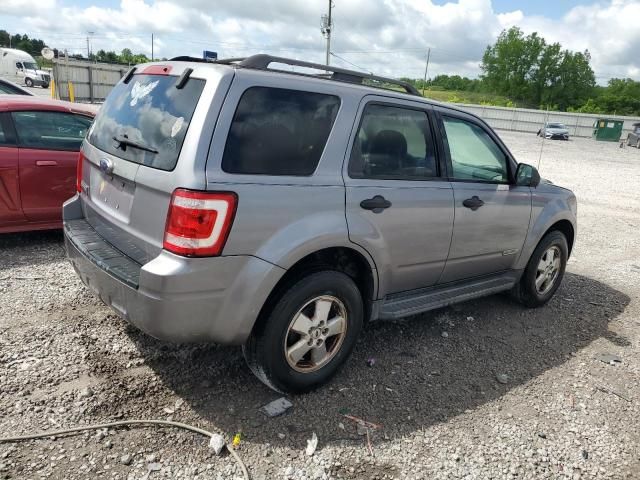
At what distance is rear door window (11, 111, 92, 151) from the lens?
5.37m

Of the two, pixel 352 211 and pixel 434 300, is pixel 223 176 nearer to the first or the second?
pixel 352 211

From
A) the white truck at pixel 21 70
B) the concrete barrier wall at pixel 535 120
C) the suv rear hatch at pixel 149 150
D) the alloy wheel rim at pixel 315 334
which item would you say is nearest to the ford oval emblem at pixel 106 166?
the suv rear hatch at pixel 149 150

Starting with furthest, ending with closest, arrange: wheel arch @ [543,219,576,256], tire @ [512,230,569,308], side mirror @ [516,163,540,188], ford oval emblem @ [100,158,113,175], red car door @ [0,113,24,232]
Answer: red car door @ [0,113,24,232] < wheel arch @ [543,219,576,256] < tire @ [512,230,569,308] < side mirror @ [516,163,540,188] < ford oval emblem @ [100,158,113,175]

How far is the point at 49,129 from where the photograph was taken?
558cm

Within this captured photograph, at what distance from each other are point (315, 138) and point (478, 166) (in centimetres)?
178

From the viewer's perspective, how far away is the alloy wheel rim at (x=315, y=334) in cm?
312

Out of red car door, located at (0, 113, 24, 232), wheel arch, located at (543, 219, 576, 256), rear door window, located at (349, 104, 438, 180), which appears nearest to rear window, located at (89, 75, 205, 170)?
rear door window, located at (349, 104, 438, 180)

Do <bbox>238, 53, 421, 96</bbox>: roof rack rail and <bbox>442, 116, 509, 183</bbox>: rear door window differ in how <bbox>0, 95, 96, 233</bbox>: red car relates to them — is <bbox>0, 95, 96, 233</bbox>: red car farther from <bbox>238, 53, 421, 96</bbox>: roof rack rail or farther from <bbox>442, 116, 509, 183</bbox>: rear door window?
<bbox>442, 116, 509, 183</bbox>: rear door window

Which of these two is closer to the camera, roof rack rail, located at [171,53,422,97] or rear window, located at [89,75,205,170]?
rear window, located at [89,75,205,170]

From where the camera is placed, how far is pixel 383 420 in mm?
3129

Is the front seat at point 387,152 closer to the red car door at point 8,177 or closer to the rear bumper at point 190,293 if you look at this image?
the rear bumper at point 190,293

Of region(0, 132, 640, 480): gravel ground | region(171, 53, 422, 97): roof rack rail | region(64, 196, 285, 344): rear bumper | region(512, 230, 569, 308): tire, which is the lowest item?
region(0, 132, 640, 480): gravel ground

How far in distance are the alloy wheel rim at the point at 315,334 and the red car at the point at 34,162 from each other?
3.62 m

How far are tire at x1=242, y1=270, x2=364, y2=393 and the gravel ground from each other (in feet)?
0.57
